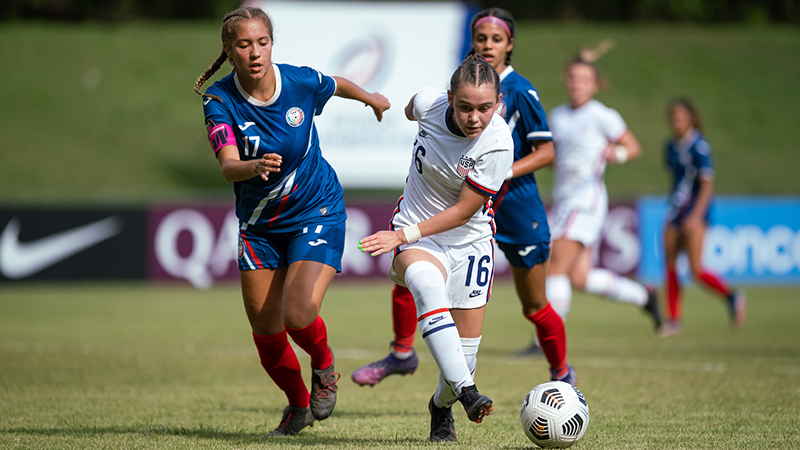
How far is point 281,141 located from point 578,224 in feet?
12.7

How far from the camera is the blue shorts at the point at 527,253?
546cm

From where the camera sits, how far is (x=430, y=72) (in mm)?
22484

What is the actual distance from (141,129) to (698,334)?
19.8 meters

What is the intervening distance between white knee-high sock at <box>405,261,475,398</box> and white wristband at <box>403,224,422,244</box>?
18 cm

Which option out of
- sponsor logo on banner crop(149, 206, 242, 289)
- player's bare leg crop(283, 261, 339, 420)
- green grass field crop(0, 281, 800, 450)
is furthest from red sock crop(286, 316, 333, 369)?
sponsor logo on banner crop(149, 206, 242, 289)

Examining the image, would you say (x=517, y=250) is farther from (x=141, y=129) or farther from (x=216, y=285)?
(x=141, y=129)

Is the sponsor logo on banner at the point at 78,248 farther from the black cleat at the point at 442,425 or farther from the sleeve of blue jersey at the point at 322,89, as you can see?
the black cleat at the point at 442,425

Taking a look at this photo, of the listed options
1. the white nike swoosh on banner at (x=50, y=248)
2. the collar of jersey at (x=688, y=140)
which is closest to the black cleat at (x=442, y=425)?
the collar of jersey at (x=688, y=140)

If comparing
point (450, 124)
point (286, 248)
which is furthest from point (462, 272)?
point (286, 248)

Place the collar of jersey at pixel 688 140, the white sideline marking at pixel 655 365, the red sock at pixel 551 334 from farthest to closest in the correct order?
the collar of jersey at pixel 688 140 → the white sideline marking at pixel 655 365 → the red sock at pixel 551 334

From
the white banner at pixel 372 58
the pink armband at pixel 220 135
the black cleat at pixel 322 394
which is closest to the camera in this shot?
the pink armband at pixel 220 135

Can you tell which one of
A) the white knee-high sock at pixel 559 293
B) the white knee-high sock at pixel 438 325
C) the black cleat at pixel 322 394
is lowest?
the black cleat at pixel 322 394

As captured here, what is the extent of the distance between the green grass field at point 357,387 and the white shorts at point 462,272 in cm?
71

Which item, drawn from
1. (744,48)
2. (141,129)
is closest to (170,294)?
(141,129)
